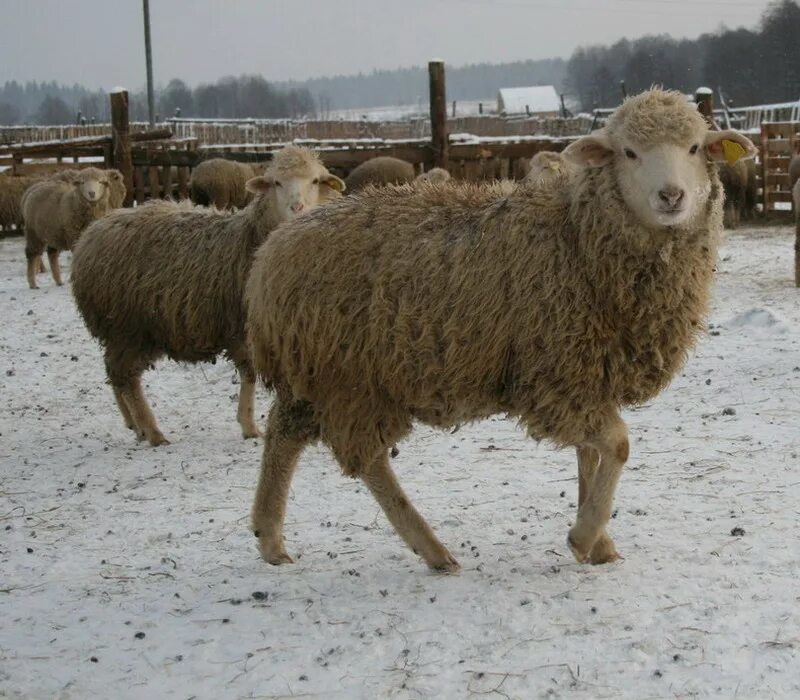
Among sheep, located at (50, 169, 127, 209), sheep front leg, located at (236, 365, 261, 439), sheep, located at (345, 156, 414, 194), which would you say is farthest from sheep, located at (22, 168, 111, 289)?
sheep front leg, located at (236, 365, 261, 439)

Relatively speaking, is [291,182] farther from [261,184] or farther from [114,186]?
[114,186]

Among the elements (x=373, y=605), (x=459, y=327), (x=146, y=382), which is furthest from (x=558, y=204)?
(x=146, y=382)

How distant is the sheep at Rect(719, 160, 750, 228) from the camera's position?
55.4ft

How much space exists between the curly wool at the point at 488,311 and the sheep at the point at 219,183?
11.5m

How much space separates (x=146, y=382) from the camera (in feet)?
25.4

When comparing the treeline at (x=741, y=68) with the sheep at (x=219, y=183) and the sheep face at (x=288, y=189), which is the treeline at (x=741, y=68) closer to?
the sheep at (x=219, y=183)

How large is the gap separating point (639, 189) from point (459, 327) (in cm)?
85

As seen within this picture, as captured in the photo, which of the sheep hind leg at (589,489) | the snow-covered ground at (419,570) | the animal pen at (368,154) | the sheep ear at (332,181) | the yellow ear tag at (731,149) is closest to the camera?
the snow-covered ground at (419,570)

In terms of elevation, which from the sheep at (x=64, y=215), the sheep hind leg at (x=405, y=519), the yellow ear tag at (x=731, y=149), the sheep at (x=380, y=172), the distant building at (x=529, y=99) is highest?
the distant building at (x=529, y=99)

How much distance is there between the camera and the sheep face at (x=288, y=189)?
632 cm

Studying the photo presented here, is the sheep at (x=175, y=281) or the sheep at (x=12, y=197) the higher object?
the sheep at (x=12, y=197)

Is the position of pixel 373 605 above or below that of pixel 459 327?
below

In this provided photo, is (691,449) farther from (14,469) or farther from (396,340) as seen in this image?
(14,469)

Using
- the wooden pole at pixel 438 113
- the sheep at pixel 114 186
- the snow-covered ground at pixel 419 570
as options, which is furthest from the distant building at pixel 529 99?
the snow-covered ground at pixel 419 570
